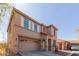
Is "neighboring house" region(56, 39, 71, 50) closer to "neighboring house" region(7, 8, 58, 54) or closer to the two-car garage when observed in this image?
"neighboring house" region(7, 8, 58, 54)

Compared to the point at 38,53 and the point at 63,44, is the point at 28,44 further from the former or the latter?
the point at 63,44

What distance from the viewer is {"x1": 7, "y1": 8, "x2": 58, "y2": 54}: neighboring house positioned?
252cm

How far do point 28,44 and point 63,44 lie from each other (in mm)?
441

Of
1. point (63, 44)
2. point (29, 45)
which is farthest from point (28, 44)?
point (63, 44)

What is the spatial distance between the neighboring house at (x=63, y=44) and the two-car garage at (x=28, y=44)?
0.83 ft

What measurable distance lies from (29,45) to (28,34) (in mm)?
143

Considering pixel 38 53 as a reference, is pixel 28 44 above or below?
above

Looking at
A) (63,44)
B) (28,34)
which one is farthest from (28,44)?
(63,44)

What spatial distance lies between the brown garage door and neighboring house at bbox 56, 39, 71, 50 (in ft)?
0.83

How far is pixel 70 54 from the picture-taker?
8.27ft

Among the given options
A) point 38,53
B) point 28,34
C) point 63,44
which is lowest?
point 38,53

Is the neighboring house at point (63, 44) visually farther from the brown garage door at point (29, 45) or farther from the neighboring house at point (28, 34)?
the brown garage door at point (29, 45)

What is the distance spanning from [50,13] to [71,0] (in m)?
0.30

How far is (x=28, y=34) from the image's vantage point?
2.55 m
